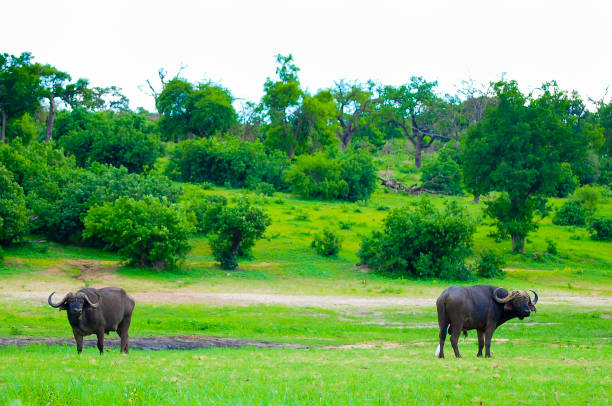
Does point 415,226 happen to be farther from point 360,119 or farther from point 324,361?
point 360,119

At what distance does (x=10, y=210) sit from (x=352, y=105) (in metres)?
53.0

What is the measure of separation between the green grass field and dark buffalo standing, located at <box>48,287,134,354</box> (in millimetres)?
503

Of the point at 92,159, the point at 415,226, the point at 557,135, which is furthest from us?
the point at 92,159

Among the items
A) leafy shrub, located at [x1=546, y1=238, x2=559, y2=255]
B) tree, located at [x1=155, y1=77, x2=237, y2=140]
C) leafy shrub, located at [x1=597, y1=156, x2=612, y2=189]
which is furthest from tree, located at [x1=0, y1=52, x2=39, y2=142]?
leafy shrub, located at [x1=597, y1=156, x2=612, y2=189]

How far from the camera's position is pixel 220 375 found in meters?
10.2

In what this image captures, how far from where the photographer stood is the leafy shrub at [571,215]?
50.1 meters

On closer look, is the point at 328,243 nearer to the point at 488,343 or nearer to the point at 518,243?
the point at 518,243

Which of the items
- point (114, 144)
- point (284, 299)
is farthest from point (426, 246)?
point (114, 144)

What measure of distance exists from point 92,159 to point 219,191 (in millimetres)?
9908

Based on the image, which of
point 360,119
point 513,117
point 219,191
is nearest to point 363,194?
point 219,191

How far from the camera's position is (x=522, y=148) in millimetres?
39688

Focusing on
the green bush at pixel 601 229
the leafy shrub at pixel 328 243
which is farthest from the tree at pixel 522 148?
the leafy shrub at pixel 328 243

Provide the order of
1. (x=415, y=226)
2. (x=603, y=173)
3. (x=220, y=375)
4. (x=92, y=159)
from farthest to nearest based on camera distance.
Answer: (x=603, y=173)
(x=92, y=159)
(x=415, y=226)
(x=220, y=375)

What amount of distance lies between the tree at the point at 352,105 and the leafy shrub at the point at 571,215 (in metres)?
31.1
